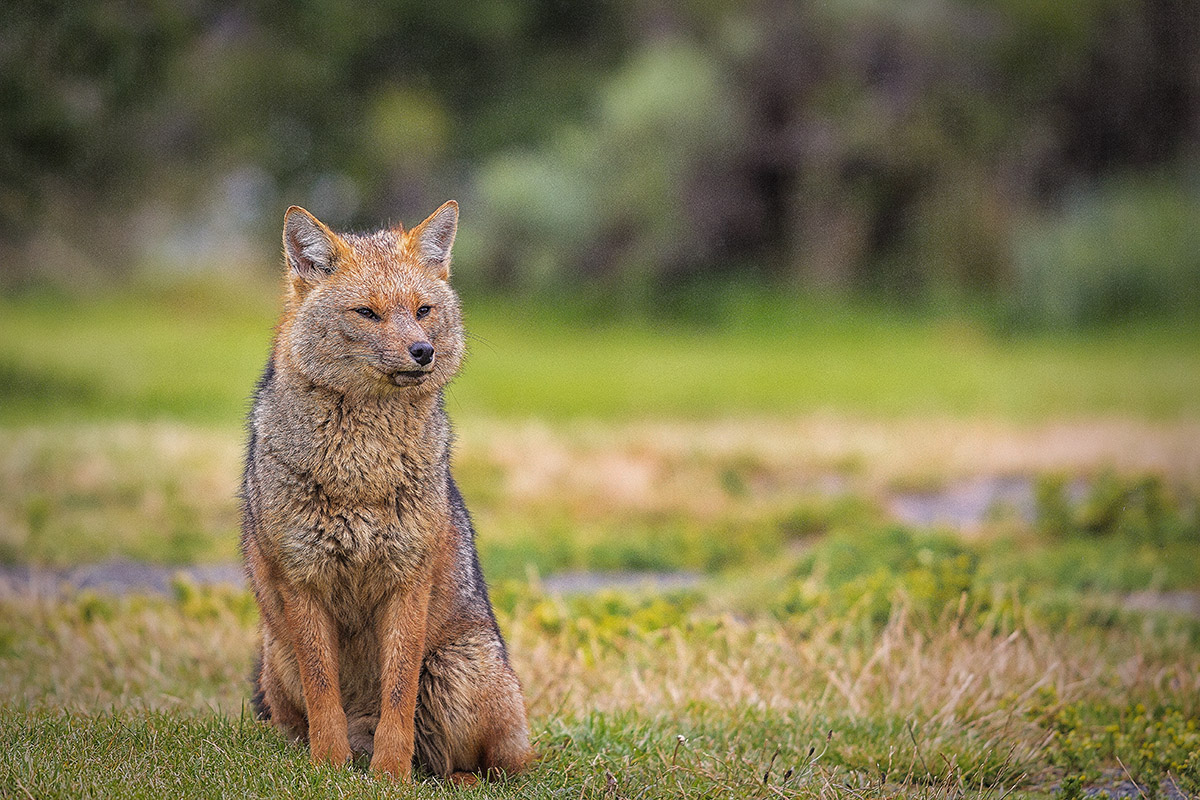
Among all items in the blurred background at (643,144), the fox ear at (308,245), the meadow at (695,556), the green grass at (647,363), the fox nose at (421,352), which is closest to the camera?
the fox nose at (421,352)

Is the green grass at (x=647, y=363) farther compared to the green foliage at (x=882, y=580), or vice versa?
the green grass at (x=647, y=363)

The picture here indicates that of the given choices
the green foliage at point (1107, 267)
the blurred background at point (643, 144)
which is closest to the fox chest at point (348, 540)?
the blurred background at point (643, 144)

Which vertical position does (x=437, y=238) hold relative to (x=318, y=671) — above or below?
above

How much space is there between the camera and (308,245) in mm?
3811

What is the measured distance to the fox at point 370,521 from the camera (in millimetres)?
3666

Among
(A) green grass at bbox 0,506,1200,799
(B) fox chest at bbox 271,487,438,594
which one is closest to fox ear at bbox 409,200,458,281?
(B) fox chest at bbox 271,487,438,594

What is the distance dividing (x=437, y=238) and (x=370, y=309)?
374 mm

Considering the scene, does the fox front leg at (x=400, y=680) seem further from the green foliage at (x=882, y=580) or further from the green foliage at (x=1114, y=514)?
the green foliage at (x=1114, y=514)

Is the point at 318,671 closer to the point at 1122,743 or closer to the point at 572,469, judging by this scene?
the point at 1122,743

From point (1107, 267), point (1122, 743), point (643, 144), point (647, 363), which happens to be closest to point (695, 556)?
point (1122, 743)

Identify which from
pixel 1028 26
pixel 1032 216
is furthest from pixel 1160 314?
pixel 1028 26

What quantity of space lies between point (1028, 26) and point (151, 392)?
1297 cm

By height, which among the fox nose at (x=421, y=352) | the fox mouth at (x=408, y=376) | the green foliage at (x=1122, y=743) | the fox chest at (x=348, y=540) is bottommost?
the green foliage at (x=1122, y=743)

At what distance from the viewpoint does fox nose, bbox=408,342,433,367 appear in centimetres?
361
